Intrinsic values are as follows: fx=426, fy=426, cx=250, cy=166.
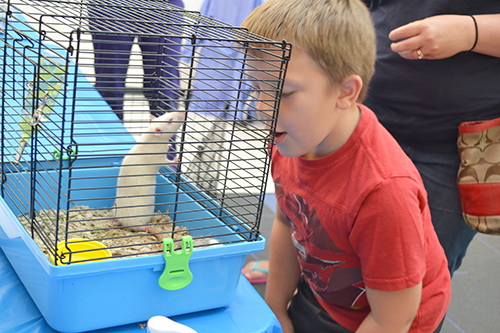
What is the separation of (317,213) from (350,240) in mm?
87

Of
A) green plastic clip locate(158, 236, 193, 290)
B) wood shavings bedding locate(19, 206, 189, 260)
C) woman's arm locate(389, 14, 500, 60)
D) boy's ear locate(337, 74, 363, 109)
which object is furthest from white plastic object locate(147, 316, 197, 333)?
woman's arm locate(389, 14, 500, 60)

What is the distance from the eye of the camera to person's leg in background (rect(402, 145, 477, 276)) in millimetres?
1082

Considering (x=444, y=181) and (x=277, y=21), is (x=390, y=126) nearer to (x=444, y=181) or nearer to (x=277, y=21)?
(x=444, y=181)

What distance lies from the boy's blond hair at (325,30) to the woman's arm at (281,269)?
460 mm

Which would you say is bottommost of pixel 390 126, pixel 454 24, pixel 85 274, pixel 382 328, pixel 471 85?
pixel 382 328

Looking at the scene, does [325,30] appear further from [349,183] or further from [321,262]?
[321,262]

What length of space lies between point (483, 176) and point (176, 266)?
2.49ft

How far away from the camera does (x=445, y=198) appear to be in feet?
3.55

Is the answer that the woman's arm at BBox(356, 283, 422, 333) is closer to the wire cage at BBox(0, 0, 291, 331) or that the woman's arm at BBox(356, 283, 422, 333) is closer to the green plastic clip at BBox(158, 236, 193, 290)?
the wire cage at BBox(0, 0, 291, 331)

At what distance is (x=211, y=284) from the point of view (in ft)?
2.40

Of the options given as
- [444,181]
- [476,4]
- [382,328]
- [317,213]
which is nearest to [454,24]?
[476,4]

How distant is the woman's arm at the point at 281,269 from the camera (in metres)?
1.14

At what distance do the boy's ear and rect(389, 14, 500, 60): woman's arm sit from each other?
0.19 metres

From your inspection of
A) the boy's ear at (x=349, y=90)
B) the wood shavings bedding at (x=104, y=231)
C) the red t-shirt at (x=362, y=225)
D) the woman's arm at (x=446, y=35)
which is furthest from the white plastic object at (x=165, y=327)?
the woman's arm at (x=446, y=35)
